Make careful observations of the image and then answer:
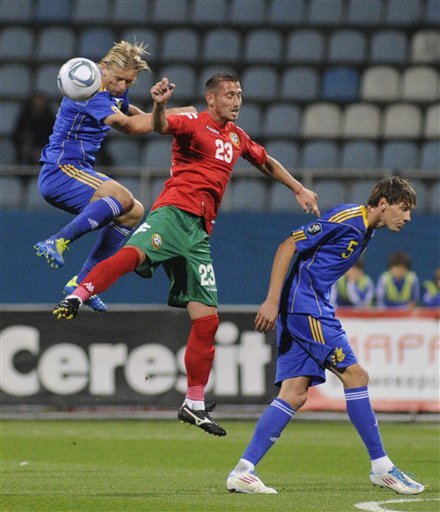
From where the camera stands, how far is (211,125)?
27.7ft

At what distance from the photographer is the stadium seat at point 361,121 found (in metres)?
19.1

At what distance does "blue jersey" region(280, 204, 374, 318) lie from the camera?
8305 mm

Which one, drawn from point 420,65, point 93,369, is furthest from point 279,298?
point 420,65

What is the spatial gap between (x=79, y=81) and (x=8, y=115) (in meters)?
11.8

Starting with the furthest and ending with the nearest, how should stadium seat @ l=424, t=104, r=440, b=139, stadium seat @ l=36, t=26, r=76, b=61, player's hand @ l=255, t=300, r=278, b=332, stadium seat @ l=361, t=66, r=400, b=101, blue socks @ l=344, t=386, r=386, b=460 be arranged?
stadium seat @ l=36, t=26, r=76, b=61, stadium seat @ l=361, t=66, r=400, b=101, stadium seat @ l=424, t=104, r=440, b=139, blue socks @ l=344, t=386, r=386, b=460, player's hand @ l=255, t=300, r=278, b=332

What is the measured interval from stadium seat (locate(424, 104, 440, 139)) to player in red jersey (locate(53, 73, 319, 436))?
10.9 m

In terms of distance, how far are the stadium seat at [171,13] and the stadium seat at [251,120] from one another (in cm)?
230

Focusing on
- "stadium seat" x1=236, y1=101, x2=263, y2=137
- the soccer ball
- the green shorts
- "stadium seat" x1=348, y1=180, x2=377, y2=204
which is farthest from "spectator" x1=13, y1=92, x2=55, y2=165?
the soccer ball

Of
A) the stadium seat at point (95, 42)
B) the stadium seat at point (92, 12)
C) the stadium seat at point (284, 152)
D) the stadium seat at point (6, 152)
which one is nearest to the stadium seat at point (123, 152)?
the stadium seat at point (6, 152)

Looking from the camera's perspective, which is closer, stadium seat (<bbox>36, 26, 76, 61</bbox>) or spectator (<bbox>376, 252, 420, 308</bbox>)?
spectator (<bbox>376, 252, 420, 308</bbox>)

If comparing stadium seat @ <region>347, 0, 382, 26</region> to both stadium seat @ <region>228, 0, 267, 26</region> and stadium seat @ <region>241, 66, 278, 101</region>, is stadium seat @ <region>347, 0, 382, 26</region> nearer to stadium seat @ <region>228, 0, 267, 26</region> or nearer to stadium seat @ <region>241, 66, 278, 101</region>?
stadium seat @ <region>228, 0, 267, 26</region>

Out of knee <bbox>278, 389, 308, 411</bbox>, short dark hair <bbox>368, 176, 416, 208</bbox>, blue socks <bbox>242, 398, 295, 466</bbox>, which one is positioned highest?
short dark hair <bbox>368, 176, 416, 208</bbox>

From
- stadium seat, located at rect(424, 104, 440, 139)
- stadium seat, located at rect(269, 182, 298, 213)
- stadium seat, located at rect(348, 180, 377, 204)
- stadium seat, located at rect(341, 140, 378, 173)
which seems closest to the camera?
stadium seat, located at rect(348, 180, 377, 204)

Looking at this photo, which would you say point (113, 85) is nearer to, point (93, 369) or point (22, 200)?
point (93, 369)
